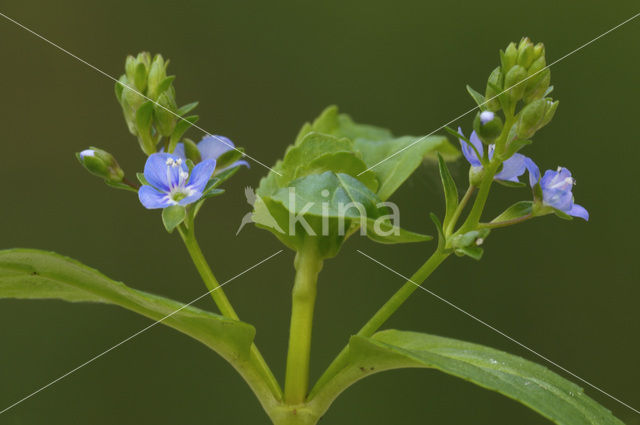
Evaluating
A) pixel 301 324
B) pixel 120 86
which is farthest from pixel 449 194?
pixel 120 86

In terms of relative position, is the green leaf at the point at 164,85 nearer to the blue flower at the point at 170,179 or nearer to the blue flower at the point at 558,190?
the blue flower at the point at 170,179

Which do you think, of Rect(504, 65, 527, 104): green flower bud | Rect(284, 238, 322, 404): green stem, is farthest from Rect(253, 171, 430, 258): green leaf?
Rect(504, 65, 527, 104): green flower bud

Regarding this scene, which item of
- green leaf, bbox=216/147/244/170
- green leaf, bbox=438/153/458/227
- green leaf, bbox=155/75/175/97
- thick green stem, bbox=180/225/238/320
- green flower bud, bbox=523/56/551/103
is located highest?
green leaf, bbox=155/75/175/97

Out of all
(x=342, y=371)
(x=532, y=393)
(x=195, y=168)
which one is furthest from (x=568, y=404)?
(x=195, y=168)

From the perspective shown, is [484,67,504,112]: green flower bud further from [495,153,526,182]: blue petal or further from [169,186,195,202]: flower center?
[169,186,195,202]: flower center

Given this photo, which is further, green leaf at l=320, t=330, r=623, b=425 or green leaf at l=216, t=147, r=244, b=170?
green leaf at l=216, t=147, r=244, b=170

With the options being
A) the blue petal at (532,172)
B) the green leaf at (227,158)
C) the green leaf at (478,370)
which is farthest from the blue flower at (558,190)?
the green leaf at (227,158)
